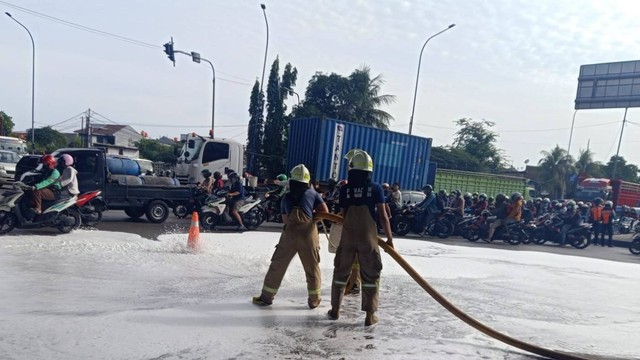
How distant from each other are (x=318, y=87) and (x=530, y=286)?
27403mm

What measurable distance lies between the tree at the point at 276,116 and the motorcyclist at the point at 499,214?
619 inches

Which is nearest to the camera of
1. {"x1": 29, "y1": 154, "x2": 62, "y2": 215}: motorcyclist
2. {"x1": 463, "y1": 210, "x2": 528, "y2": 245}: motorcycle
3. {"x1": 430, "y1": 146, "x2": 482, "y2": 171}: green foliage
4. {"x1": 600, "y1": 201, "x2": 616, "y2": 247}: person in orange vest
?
{"x1": 29, "y1": 154, "x2": 62, "y2": 215}: motorcyclist

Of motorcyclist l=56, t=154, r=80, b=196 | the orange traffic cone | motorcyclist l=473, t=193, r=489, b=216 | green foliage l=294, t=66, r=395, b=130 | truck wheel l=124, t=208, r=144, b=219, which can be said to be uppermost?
green foliage l=294, t=66, r=395, b=130

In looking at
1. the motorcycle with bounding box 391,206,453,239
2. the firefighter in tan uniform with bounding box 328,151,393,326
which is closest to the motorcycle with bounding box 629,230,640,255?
the motorcycle with bounding box 391,206,453,239

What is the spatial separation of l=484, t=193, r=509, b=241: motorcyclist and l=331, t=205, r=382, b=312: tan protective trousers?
10691 mm

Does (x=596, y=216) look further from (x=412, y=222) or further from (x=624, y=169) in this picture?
(x=624, y=169)

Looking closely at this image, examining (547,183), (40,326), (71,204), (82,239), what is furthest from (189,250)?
(547,183)

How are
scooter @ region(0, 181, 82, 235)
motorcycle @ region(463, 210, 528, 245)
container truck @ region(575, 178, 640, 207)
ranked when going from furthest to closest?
container truck @ region(575, 178, 640, 207)
motorcycle @ region(463, 210, 528, 245)
scooter @ region(0, 181, 82, 235)

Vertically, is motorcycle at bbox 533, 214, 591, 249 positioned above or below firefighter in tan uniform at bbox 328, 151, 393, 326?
below

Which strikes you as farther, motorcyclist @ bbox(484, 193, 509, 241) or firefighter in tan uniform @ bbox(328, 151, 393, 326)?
motorcyclist @ bbox(484, 193, 509, 241)

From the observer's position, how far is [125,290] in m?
5.68

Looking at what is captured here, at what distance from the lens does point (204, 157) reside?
15875mm

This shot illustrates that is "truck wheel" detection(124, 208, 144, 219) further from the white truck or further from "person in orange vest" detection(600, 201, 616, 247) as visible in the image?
"person in orange vest" detection(600, 201, 616, 247)

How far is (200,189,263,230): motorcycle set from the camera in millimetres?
11688
